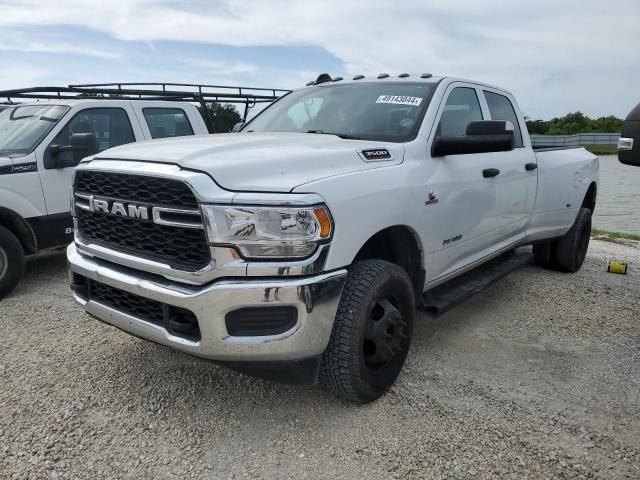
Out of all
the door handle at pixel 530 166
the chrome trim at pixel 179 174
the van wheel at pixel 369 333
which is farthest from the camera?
the door handle at pixel 530 166

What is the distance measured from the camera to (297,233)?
2.40 m

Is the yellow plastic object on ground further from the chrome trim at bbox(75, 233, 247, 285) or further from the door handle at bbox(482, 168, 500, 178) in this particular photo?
the chrome trim at bbox(75, 233, 247, 285)

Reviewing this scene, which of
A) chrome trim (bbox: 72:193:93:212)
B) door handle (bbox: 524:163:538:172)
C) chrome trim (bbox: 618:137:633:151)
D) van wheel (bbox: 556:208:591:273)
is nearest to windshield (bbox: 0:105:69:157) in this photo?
chrome trim (bbox: 72:193:93:212)

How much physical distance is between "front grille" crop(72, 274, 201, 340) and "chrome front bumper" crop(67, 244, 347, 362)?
0.04 m

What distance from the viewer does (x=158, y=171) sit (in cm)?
250

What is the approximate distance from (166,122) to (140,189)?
4.08 m

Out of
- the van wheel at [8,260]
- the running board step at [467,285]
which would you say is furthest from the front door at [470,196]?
the van wheel at [8,260]

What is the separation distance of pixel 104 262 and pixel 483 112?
312cm

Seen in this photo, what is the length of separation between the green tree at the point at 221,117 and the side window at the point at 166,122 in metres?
1.47

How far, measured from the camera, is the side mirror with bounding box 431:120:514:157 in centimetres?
331

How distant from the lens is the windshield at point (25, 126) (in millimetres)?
5199

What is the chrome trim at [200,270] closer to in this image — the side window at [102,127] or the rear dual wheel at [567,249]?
the side window at [102,127]

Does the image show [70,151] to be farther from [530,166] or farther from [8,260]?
[530,166]

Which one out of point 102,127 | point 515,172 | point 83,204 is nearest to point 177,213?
point 83,204
